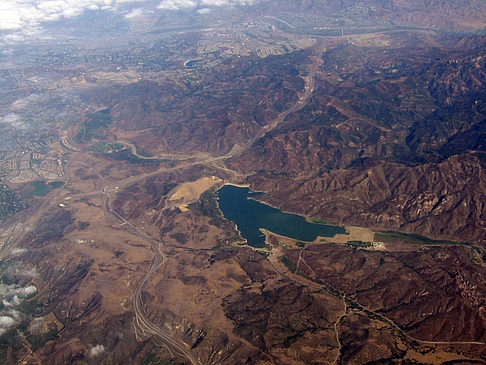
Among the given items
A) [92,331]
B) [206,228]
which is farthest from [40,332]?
[206,228]

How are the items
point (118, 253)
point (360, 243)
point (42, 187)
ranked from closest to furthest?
point (118, 253) < point (360, 243) < point (42, 187)

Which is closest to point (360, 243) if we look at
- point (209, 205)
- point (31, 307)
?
point (209, 205)

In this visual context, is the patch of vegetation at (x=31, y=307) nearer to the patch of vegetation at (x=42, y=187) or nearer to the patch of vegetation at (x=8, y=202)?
the patch of vegetation at (x=8, y=202)

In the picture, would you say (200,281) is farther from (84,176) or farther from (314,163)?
(84,176)

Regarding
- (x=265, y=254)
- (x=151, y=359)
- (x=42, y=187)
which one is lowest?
(x=42, y=187)

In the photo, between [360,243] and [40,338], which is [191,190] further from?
[40,338]

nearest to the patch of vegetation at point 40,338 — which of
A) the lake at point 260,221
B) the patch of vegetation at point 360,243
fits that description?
the lake at point 260,221

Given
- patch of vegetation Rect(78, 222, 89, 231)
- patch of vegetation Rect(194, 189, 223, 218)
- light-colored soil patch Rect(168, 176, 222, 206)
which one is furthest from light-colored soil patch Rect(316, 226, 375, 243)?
patch of vegetation Rect(78, 222, 89, 231)
